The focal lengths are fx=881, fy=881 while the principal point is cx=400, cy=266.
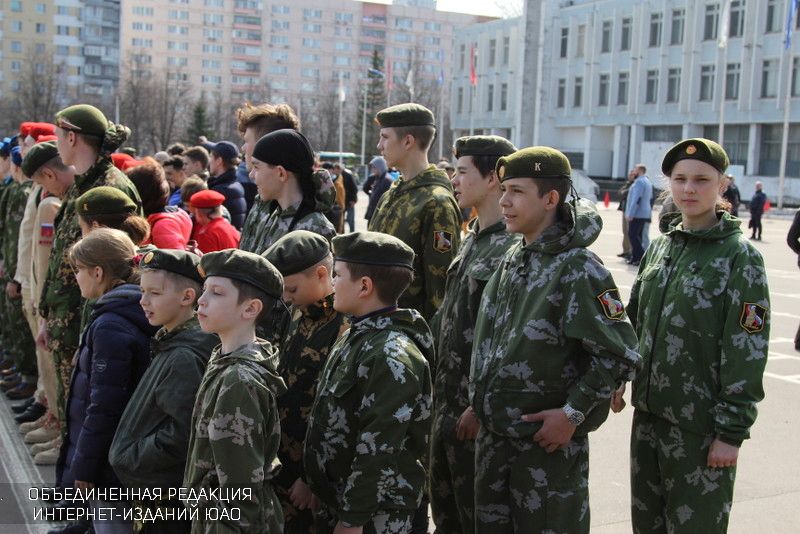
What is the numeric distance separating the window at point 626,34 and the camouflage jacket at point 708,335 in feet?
212

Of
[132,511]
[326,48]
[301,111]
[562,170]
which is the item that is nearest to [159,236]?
[132,511]

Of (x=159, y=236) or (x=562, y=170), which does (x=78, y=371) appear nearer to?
(x=159, y=236)

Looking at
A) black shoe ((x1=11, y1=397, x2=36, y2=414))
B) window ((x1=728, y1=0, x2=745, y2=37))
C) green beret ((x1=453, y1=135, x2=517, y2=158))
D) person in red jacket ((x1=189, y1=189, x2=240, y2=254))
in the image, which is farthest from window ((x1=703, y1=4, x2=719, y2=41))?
green beret ((x1=453, y1=135, x2=517, y2=158))

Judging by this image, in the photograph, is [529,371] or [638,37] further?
[638,37]

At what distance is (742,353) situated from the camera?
3660 mm

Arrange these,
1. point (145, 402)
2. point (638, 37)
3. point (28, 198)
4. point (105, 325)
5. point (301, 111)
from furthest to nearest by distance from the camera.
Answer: point (301, 111) → point (638, 37) → point (28, 198) → point (105, 325) → point (145, 402)

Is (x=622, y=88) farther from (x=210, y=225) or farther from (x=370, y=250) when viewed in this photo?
(x=370, y=250)

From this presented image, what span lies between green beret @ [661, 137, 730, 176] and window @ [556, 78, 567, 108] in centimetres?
6861

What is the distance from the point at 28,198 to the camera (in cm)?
779

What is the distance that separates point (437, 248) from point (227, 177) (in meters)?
4.96

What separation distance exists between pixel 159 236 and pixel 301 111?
98.6m

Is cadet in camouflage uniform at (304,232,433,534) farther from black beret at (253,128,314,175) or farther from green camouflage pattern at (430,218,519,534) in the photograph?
black beret at (253,128,314,175)

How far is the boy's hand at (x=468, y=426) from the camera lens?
396 centimetres

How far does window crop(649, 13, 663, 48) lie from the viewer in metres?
61.7
